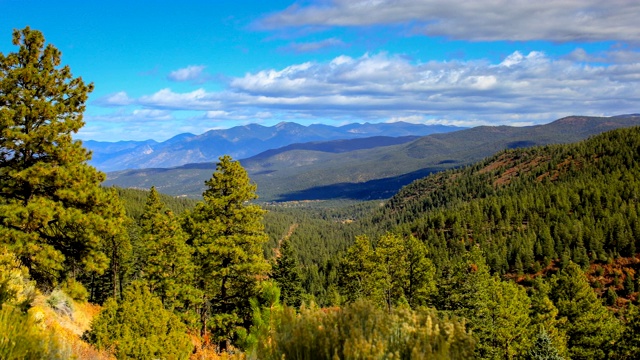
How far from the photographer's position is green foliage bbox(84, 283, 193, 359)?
16.1 m

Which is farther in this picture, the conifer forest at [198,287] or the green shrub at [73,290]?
the green shrub at [73,290]

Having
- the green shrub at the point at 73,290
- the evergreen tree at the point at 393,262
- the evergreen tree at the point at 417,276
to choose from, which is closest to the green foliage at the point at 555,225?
the evergreen tree at the point at 417,276

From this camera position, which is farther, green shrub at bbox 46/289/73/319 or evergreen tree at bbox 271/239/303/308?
evergreen tree at bbox 271/239/303/308

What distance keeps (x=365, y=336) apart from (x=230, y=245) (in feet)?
59.7

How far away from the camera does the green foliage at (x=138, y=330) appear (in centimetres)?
1612

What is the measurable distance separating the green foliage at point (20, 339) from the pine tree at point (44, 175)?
10.1 meters

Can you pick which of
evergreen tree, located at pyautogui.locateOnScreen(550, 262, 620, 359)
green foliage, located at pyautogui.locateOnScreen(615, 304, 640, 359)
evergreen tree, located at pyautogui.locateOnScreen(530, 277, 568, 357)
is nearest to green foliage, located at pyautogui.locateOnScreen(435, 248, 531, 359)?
evergreen tree, located at pyautogui.locateOnScreen(530, 277, 568, 357)

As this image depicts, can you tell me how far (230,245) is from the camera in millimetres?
22562

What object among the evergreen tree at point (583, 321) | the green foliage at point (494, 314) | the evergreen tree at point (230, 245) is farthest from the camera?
the evergreen tree at point (583, 321)

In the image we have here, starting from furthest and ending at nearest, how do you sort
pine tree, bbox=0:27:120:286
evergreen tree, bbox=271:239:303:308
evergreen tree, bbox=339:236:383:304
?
1. evergreen tree, bbox=271:239:303:308
2. evergreen tree, bbox=339:236:383:304
3. pine tree, bbox=0:27:120:286

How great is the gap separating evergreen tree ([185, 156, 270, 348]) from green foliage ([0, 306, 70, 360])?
622 inches

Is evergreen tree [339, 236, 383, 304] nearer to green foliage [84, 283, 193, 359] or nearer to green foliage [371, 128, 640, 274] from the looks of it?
green foliage [84, 283, 193, 359]

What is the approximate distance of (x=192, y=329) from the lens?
3034 centimetres

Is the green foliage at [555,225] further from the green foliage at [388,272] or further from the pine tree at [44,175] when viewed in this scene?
the pine tree at [44,175]
